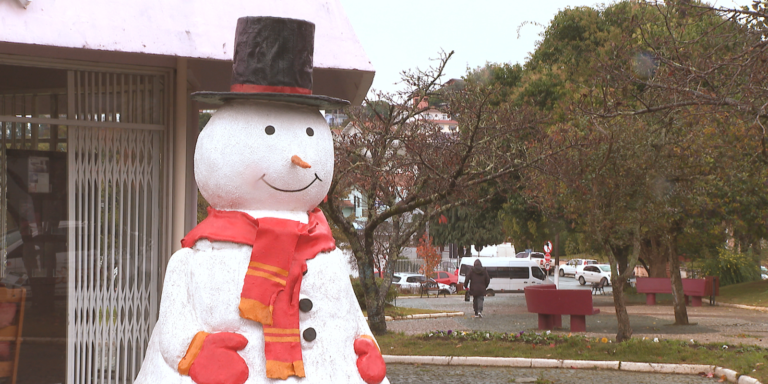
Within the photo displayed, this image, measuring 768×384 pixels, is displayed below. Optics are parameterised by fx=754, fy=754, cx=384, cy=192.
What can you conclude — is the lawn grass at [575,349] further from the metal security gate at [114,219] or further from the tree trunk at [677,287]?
the metal security gate at [114,219]

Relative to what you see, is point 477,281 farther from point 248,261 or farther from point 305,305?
point 248,261

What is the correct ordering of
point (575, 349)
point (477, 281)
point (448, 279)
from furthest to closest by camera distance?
point (448, 279) < point (477, 281) < point (575, 349)

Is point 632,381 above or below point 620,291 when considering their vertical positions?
below

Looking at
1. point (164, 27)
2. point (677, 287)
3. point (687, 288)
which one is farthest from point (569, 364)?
point (687, 288)

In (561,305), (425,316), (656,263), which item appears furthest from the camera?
(656,263)

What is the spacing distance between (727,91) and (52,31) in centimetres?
656

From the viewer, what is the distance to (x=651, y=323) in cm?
1798

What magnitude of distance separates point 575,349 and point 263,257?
29.4 ft

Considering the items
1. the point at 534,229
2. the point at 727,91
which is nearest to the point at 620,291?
the point at 727,91

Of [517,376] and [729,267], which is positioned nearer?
[517,376]

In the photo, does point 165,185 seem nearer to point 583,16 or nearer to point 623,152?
point 623,152

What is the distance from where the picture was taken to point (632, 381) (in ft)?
33.3

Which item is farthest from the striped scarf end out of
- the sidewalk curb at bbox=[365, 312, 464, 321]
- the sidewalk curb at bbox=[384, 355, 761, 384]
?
the sidewalk curb at bbox=[365, 312, 464, 321]

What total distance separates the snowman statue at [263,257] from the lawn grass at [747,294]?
23058 millimetres
